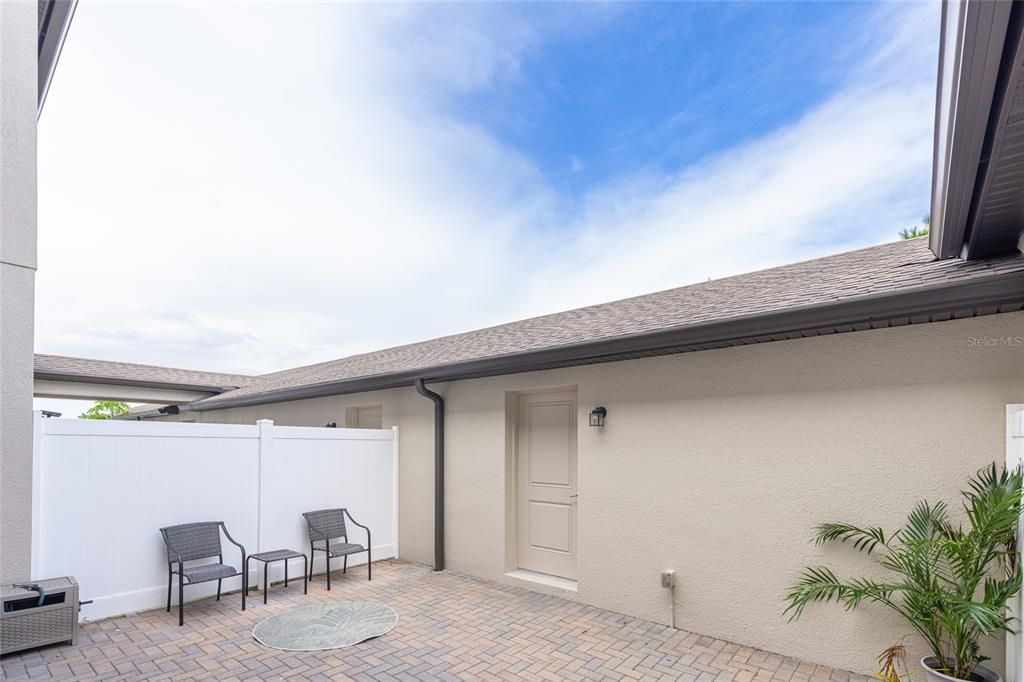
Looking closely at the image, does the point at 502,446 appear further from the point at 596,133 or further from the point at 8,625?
the point at 596,133

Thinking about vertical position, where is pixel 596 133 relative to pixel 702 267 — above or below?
above

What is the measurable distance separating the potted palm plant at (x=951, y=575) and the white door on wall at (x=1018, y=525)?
0.07 m

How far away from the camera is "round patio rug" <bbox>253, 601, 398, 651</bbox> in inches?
178

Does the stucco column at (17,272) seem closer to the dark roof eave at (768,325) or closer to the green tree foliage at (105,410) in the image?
the dark roof eave at (768,325)

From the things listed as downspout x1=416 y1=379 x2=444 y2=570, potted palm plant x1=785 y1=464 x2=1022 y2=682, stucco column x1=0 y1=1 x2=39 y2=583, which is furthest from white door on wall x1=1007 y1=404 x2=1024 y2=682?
stucco column x1=0 y1=1 x2=39 y2=583

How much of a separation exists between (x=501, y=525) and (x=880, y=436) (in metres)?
4.12

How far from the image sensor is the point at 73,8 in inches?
184

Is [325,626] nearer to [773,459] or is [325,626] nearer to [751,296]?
[773,459]

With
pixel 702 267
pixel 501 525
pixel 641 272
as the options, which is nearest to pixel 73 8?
pixel 501 525

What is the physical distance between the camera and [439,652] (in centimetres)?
432

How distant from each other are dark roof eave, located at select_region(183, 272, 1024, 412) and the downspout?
236mm

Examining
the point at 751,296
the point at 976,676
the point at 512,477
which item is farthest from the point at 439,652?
the point at 751,296

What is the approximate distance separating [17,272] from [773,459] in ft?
22.6

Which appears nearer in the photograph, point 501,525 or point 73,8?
point 73,8
